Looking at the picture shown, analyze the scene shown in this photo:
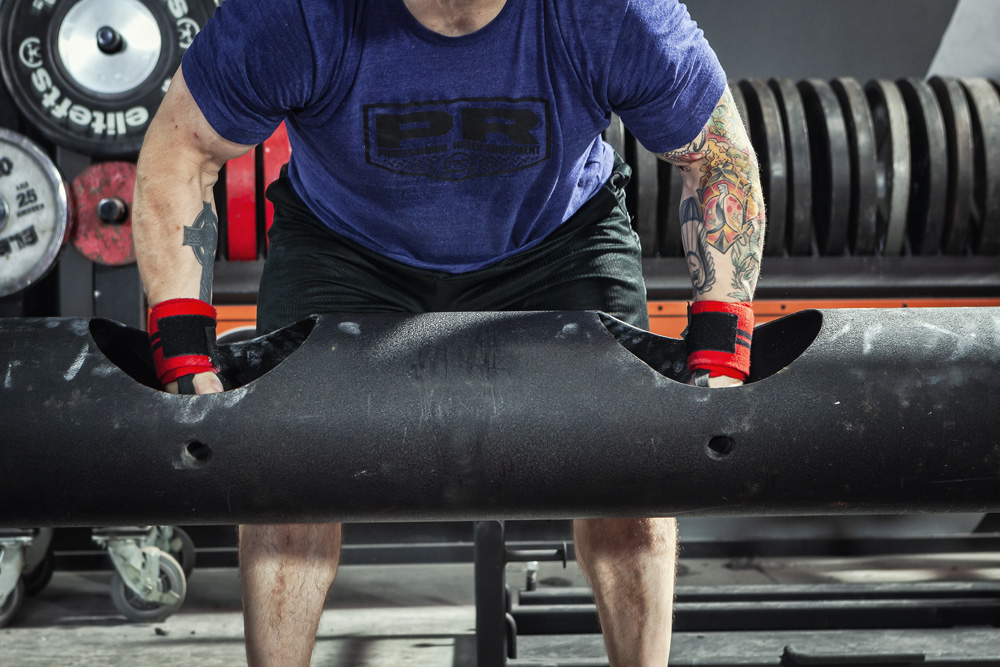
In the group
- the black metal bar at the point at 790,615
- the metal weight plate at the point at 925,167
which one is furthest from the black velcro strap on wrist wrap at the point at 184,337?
the metal weight plate at the point at 925,167

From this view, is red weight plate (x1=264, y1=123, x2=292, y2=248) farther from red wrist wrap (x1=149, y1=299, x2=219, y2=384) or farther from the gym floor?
red wrist wrap (x1=149, y1=299, x2=219, y2=384)

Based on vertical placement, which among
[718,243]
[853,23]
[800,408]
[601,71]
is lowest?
[800,408]

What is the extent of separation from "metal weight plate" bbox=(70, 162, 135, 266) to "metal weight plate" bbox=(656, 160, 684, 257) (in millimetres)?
1486

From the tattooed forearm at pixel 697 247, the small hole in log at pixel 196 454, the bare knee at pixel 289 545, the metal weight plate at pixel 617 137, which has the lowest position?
the bare knee at pixel 289 545

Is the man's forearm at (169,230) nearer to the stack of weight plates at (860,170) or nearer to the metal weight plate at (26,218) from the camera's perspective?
the metal weight plate at (26,218)

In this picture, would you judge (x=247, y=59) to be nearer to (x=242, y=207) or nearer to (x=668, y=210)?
(x=242, y=207)

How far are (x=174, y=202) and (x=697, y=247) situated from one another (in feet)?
2.01

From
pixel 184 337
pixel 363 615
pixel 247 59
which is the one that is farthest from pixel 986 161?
pixel 184 337

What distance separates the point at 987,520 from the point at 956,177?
1222 millimetres

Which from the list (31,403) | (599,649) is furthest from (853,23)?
(31,403)

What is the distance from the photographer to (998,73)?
319 centimetres

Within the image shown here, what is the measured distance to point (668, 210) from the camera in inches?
102

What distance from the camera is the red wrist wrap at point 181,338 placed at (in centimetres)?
88

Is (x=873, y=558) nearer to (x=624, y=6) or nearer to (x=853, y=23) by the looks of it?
(x=853, y=23)
